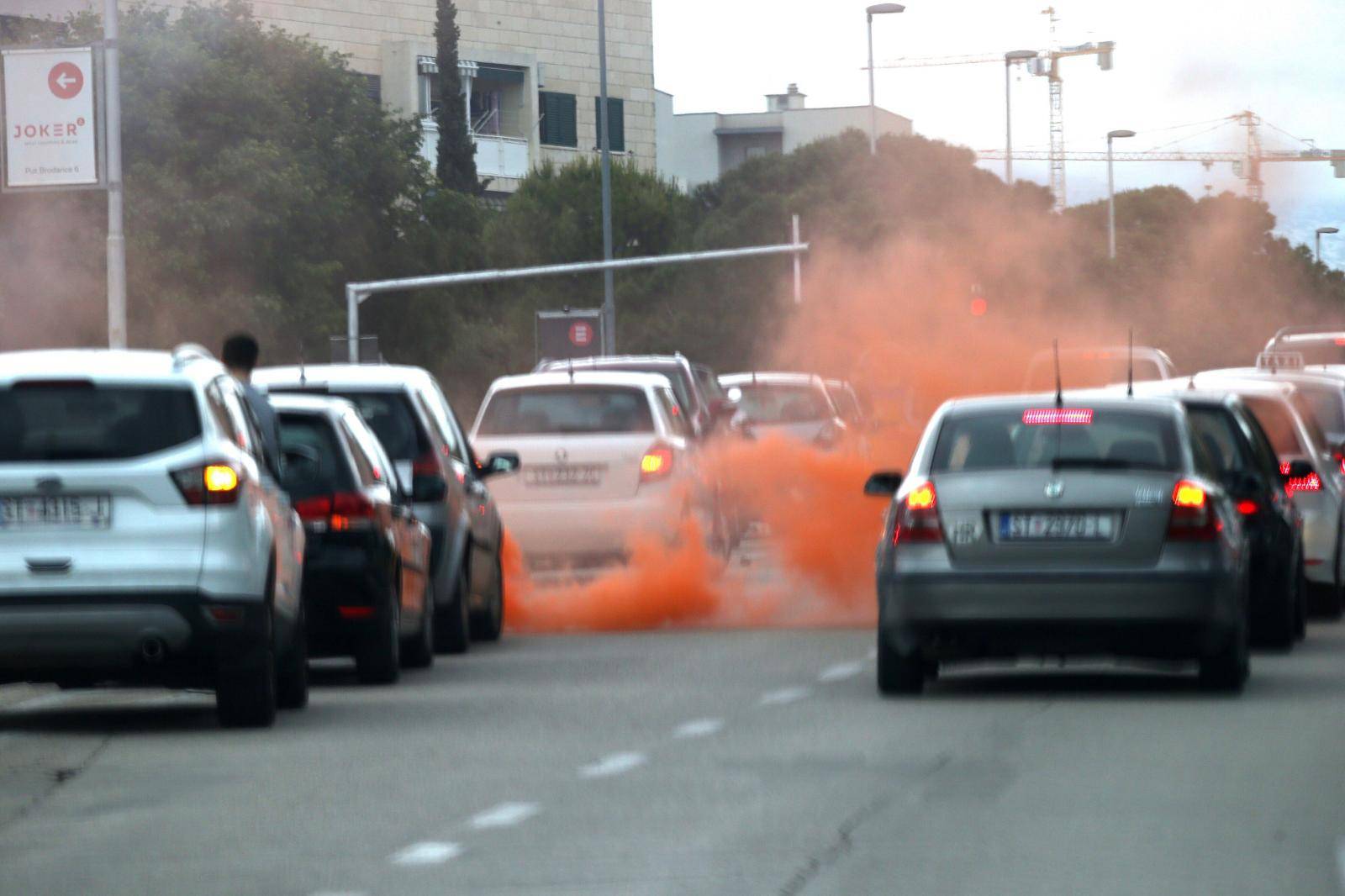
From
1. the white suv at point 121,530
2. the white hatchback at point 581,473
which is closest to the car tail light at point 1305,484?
the white hatchback at point 581,473

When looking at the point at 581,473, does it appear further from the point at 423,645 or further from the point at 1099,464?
the point at 1099,464

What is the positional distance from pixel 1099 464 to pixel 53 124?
19.9 meters

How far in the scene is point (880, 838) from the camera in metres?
8.64

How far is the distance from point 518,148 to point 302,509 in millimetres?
84441

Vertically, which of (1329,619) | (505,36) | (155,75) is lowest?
(1329,619)

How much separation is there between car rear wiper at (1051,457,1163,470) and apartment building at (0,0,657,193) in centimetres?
7463

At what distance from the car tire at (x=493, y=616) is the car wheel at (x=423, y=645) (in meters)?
2.00

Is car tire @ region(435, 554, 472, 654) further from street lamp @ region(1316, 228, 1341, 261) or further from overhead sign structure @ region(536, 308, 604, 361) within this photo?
street lamp @ region(1316, 228, 1341, 261)

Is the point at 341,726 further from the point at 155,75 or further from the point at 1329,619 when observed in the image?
the point at 155,75

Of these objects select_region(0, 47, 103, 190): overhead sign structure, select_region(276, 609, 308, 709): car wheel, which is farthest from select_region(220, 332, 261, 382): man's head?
select_region(0, 47, 103, 190): overhead sign structure

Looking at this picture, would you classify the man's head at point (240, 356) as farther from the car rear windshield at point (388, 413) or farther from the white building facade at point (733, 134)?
the white building facade at point (733, 134)

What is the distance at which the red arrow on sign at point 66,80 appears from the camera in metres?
30.5

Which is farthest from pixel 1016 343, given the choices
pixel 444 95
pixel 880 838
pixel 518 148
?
pixel 518 148

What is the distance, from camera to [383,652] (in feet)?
47.5
